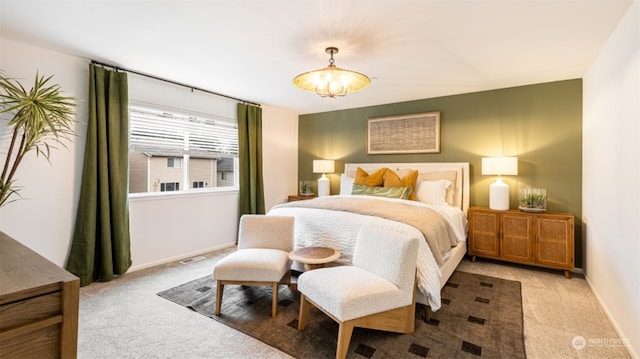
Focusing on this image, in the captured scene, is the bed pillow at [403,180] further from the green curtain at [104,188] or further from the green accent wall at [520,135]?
the green curtain at [104,188]

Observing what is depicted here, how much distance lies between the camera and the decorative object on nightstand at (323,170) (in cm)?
500

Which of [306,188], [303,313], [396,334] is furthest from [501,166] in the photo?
[306,188]

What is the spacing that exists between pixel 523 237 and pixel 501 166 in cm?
87

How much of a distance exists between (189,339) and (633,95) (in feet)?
11.3

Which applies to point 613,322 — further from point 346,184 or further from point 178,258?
point 178,258

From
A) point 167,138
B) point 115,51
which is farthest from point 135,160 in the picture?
point 115,51

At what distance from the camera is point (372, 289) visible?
1.76 meters

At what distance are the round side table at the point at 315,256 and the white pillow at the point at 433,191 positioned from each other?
1879 mm

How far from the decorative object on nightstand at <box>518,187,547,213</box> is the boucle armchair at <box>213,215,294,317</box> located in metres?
2.88

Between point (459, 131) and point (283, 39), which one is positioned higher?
point (283, 39)

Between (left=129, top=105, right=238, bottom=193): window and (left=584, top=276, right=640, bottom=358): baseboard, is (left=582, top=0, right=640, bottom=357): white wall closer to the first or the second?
(left=584, top=276, right=640, bottom=358): baseboard

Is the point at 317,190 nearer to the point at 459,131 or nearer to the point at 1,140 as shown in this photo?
the point at 459,131

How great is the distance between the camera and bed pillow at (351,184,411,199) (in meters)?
3.68

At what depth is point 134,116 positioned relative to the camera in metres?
3.36
